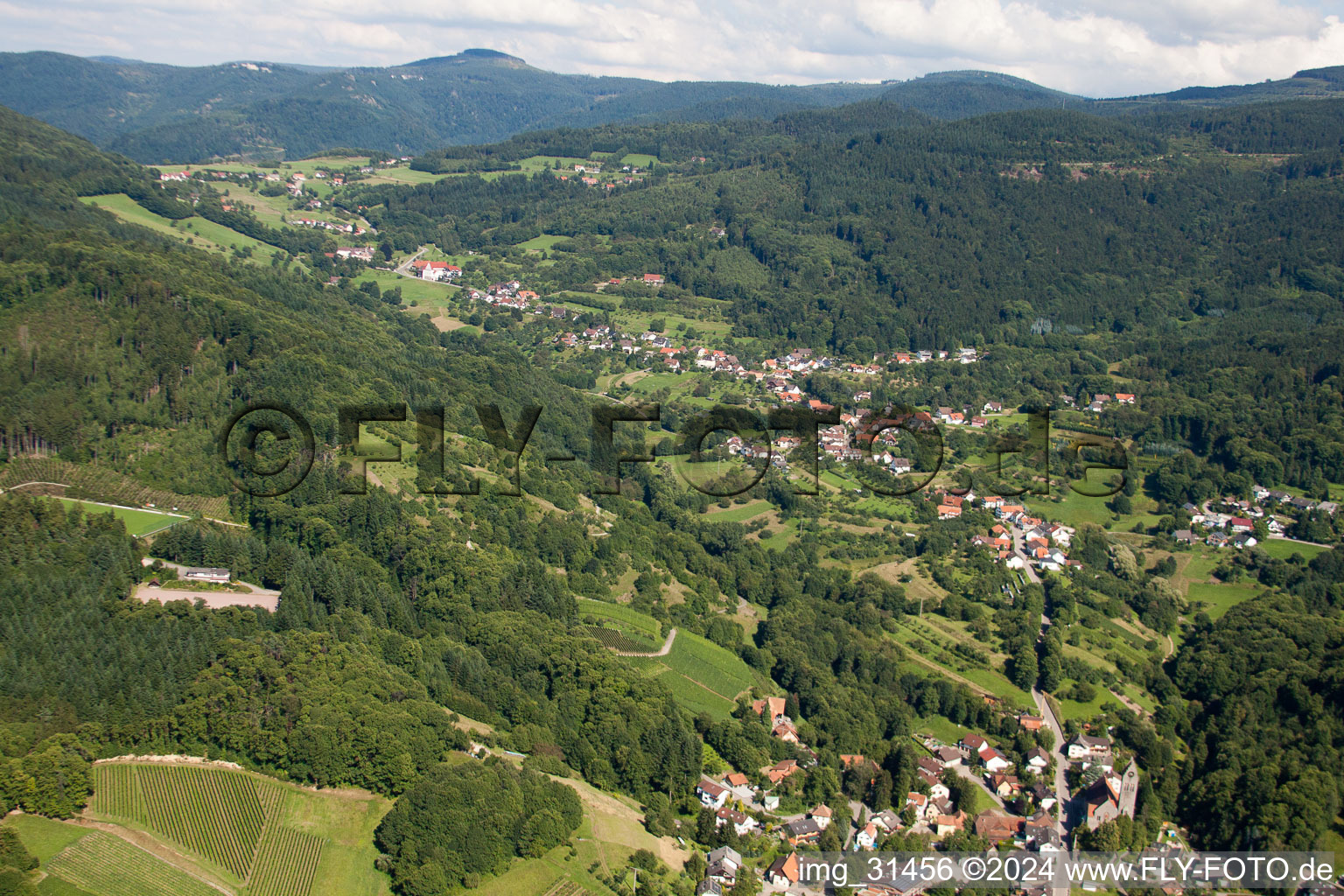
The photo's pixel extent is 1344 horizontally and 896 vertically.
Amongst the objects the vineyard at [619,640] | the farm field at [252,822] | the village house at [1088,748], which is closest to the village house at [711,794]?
the vineyard at [619,640]

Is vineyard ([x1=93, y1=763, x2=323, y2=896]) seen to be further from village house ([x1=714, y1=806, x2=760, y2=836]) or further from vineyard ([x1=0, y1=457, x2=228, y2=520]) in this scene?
vineyard ([x1=0, y1=457, x2=228, y2=520])

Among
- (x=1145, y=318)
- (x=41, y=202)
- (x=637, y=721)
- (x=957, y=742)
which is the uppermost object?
(x=41, y=202)

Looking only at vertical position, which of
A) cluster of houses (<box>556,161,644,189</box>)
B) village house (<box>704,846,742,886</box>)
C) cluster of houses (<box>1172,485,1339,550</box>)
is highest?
cluster of houses (<box>556,161,644,189</box>)

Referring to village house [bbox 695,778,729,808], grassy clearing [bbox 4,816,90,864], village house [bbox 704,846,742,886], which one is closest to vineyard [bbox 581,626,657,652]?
village house [bbox 695,778,729,808]

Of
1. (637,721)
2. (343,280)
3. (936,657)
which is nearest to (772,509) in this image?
(936,657)

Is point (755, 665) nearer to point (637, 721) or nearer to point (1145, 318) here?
point (637, 721)

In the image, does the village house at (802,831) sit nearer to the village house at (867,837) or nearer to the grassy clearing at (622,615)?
the village house at (867,837)
